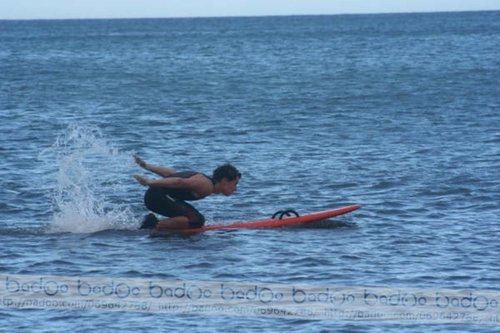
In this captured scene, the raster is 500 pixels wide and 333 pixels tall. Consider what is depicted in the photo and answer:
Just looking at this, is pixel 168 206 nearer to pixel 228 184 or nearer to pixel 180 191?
pixel 180 191

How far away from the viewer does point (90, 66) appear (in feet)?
301

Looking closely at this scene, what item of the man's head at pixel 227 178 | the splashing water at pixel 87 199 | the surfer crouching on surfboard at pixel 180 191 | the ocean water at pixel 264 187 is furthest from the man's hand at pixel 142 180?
the splashing water at pixel 87 199

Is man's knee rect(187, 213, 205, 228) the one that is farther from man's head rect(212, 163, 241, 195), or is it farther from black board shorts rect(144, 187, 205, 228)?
man's head rect(212, 163, 241, 195)

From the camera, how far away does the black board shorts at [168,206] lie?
60.7 ft

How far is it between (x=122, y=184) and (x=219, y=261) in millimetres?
8411

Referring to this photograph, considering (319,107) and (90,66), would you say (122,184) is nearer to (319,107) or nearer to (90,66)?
(319,107)

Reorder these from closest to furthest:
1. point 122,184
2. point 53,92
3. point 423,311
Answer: point 423,311
point 122,184
point 53,92

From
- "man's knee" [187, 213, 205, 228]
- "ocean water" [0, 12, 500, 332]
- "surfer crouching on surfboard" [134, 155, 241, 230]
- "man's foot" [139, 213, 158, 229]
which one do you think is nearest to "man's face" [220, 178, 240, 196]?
"surfer crouching on surfboard" [134, 155, 241, 230]

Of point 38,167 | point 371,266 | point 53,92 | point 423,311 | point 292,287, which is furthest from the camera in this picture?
point 53,92

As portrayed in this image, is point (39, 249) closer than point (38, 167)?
Yes

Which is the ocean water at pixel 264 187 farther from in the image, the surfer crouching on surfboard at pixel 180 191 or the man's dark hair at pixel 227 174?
the man's dark hair at pixel 227 174

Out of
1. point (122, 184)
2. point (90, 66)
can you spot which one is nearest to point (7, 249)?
point (122, 184)

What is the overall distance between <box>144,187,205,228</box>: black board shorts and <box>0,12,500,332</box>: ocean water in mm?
387

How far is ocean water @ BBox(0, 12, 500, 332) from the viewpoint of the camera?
15945mm
